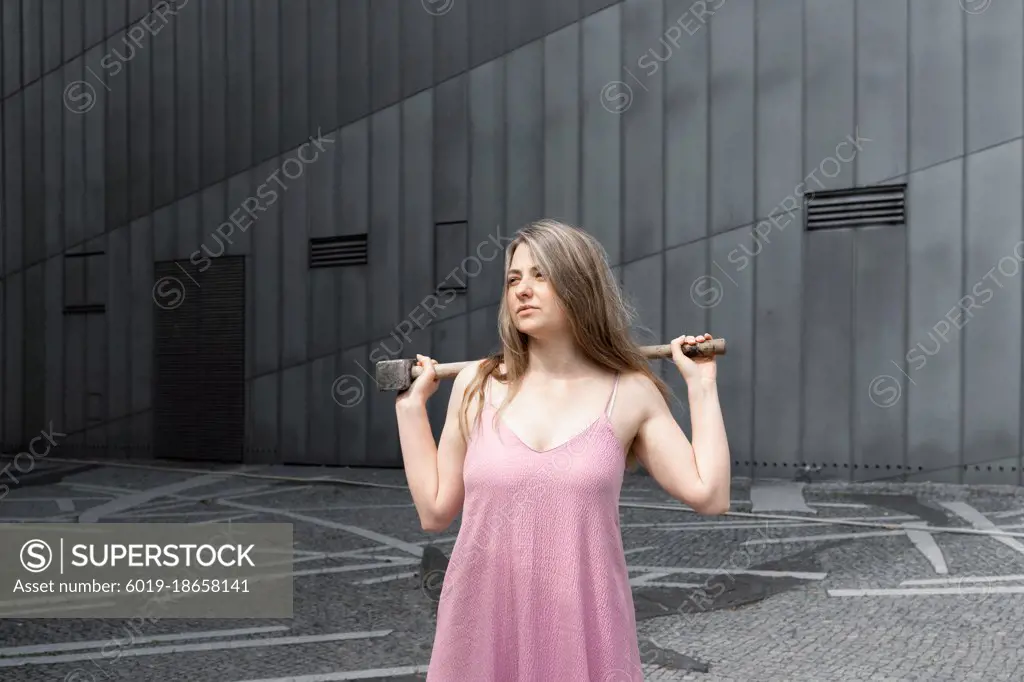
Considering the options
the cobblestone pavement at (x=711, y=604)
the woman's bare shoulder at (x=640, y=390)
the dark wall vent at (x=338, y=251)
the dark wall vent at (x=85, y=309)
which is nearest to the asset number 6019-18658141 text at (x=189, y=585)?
the cobblestone pavement at (x=711, y=604)

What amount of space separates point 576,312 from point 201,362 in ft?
39.5

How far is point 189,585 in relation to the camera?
6.48 m

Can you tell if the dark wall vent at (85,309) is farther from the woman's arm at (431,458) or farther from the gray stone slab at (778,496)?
the woman's arm at (431,458)

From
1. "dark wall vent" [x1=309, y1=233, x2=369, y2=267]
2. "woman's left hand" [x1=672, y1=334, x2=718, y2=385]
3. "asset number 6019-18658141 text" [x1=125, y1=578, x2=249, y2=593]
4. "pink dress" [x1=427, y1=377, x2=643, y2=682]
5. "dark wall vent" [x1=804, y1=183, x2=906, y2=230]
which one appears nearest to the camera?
"pink dress" [x1=427, y1=377, x2=643, y2=682]

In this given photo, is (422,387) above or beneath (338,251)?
beneath

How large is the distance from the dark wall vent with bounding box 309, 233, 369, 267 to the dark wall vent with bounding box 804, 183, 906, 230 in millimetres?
5281

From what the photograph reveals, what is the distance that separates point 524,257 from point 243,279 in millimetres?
11546

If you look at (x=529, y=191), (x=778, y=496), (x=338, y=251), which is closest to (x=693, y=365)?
(x=778, y=496)

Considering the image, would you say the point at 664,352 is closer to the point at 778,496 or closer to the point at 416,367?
the point at 416,367

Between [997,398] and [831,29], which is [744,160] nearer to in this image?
[831,29]

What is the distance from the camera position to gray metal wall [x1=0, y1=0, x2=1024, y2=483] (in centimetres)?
982

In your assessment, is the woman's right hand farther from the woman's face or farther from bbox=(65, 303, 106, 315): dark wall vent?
bbox=(65, 303, 106, 315): dark wall vent

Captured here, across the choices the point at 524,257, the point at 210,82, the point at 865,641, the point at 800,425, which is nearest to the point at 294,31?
the point at 210,82

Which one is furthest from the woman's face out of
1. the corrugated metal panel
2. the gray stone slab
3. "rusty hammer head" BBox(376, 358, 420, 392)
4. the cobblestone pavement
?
the corrugated metal panel
